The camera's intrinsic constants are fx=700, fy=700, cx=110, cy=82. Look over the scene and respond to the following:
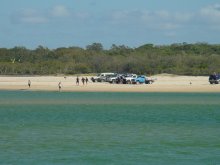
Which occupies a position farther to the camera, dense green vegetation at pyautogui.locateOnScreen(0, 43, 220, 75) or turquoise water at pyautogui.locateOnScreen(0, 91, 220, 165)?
dense green vegetation at pyautogui.locateOnScreen(0, 43, 220, 75)

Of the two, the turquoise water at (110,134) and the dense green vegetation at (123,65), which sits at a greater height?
the dense green vegetation at (123,65)

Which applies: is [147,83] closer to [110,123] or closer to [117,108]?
[117,108]

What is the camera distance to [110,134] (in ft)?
88.4

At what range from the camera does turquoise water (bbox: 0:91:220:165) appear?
823 inches

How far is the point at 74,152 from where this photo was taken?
2181cm

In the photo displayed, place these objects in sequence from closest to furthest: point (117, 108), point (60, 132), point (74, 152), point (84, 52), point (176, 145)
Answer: point (74, 152) → point (176, 145) → point (60, 132) → point (117, 108) → point (84, 52)

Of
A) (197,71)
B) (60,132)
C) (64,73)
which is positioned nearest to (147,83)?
(197,71)

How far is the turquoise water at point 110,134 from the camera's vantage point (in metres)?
20.9

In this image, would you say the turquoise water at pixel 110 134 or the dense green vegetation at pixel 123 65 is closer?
the turquoise water at pixel 110 134

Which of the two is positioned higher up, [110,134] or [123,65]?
[123,65]

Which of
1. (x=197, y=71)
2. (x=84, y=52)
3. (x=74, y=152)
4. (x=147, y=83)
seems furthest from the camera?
(x=84, y=52)

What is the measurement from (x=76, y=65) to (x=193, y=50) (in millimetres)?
36340

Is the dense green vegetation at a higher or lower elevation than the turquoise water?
higher

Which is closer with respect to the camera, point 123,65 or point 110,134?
point 110,134
